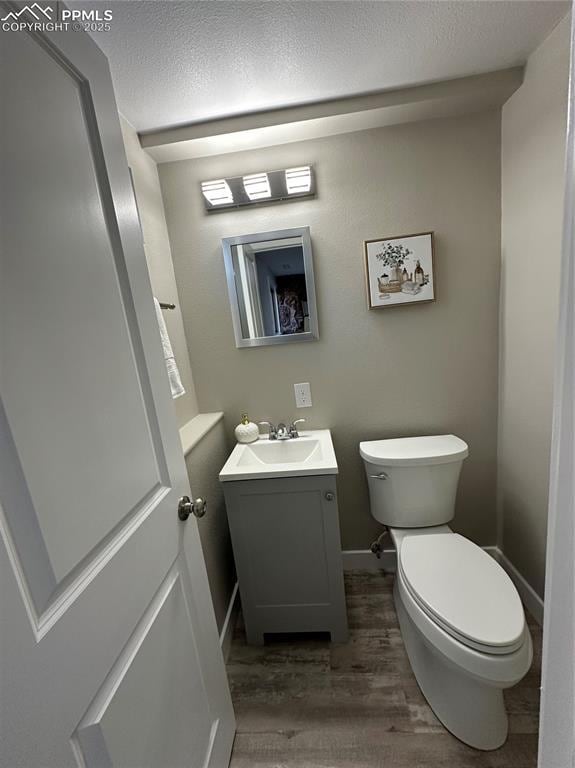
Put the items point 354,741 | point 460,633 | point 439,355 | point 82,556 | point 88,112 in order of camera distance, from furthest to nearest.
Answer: point 439,355
point 354,741
point 460,633
point 88,112
point 82,556

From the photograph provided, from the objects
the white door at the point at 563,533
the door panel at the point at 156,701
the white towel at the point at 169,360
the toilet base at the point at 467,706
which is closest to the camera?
the white door at the point at 563,533

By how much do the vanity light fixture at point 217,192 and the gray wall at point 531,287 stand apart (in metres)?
1.20

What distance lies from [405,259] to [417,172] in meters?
0.37

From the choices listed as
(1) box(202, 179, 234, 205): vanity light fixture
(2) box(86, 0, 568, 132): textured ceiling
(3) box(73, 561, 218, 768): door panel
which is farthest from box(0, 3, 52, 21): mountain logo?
(3) box(73, 561, 218, 768): door panel

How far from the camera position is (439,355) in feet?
Answer: 5.14

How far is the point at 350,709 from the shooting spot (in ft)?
3.89

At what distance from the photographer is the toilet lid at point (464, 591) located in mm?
934

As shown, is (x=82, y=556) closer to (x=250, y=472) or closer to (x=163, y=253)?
(x=250, y=472)

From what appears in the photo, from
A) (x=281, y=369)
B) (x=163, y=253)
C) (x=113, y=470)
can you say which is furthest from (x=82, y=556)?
(x=163, y=253)

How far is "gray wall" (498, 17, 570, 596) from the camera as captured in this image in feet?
3.64

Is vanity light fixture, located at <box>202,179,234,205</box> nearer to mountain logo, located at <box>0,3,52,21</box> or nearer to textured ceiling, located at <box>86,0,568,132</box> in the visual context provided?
textured ceiling, located at <box>86,0,568,132</box>

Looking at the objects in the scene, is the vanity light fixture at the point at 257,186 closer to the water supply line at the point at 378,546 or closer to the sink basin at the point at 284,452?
the sink basin at the point at 284,452

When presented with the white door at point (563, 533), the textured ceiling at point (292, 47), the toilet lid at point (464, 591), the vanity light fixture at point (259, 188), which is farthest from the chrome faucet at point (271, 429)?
the textured ceiling at point (292, 47)

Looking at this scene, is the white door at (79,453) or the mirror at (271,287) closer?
the white door at (79,453)
